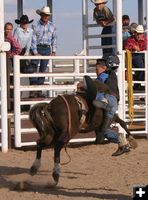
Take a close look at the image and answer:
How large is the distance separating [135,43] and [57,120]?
561 centimetres

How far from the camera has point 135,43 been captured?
1340 centimetres

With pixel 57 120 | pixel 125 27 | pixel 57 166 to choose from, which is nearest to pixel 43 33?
pixel 125 27

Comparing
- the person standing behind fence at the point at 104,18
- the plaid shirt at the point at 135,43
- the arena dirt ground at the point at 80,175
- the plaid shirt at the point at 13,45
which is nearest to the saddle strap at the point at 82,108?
the arena dirt ground at the point at 80,175

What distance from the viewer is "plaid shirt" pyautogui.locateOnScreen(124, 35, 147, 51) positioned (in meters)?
13.3

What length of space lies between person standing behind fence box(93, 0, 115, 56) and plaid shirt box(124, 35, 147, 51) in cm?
38

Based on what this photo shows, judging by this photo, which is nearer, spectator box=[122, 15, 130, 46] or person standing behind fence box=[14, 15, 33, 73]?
person standing behind fence box=[14, 15, 33, 73]

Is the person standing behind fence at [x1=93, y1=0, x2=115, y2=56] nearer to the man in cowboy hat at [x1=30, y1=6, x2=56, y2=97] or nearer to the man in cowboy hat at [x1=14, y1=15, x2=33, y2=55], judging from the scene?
the man in cowboy hat at [x1=30, y1=6, x2=56, y2=97]

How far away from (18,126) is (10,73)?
1.38 m

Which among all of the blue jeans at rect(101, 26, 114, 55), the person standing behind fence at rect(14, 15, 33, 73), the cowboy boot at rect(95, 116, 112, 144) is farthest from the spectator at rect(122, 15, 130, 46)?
the cowboy boot at rect(95, 116, 112, 144)

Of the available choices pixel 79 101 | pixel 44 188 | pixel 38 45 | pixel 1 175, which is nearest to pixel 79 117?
pixel 79 101

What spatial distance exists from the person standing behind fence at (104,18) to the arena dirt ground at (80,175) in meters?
2.63

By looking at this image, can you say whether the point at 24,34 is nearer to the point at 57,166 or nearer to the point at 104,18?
the point at 104,18

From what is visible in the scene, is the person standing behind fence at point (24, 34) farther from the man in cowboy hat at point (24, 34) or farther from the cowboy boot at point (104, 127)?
the cowboy boot at point (104, 127)

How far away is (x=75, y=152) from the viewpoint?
11.7 meters
